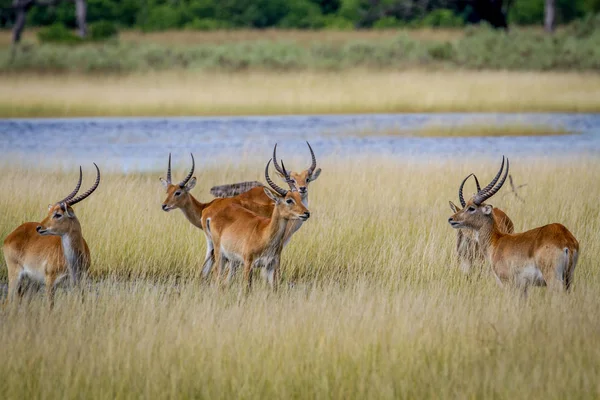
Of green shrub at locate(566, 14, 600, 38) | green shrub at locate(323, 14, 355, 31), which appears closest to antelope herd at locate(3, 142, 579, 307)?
green shrub at locate(566, 14, 600, 38)

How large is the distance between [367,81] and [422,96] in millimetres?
2523

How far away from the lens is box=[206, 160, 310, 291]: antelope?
8289mm

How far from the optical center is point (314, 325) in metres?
7.19

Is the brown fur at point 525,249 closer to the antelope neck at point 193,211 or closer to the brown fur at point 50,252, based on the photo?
the antelope neck at point 193,211

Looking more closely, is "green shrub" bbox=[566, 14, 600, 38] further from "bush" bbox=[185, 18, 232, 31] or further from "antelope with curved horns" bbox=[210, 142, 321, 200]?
"antelope with curved horns" bbox=[210, 142, 321, 200]

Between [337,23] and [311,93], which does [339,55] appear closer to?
[311,93]

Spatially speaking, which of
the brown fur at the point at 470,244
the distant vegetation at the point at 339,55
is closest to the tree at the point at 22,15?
the distant vegetation at the point at 339,55

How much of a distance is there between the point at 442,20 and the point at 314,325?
44.9m

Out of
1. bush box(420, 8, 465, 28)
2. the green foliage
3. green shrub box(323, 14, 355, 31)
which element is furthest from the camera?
the green foliage

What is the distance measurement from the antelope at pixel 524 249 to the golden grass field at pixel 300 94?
17.4m

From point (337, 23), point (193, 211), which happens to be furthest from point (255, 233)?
point (337, 23)

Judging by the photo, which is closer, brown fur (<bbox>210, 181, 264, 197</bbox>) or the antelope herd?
the antelope herd

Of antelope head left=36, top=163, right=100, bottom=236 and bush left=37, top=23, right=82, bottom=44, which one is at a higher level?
bush left=37, top=23, right=82, bottom=44

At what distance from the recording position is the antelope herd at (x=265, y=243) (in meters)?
7.59
